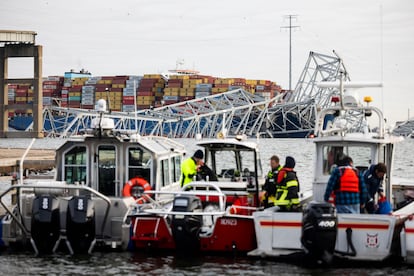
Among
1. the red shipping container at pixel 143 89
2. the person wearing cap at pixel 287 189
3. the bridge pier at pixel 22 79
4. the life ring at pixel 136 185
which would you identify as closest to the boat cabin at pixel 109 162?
the life ring at pixel 136 185

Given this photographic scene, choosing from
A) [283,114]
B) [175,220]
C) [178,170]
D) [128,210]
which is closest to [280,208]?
[175,220]

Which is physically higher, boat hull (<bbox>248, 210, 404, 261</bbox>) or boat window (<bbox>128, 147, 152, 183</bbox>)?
boat window (<bbox>128, 147, 152, 183</bbox>)

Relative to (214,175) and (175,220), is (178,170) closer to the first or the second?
(214,175)

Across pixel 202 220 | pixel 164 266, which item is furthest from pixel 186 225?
pixel 164 266

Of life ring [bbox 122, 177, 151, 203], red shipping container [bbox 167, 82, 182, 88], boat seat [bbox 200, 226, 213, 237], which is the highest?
red shipping container [bbox 167, 82, 182, 88]

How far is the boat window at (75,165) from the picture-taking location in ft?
55.4

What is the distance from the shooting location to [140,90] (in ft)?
541

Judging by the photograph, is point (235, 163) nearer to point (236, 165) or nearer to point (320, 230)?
point (236, 165)

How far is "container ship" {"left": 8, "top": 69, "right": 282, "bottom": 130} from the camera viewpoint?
15888 cm

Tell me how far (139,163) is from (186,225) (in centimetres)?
266

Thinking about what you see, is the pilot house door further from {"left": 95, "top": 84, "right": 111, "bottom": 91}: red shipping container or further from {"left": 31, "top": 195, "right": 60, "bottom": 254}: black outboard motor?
{"left": 95, "top": 84, "right": 111, "bottom": 91}: red shipping container

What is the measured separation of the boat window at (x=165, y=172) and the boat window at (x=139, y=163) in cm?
54

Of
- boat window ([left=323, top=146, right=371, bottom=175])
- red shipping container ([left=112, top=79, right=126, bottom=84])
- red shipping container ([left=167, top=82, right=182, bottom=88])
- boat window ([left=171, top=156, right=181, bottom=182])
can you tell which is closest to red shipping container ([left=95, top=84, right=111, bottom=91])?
red shipping container ([left=112, top=79, right=126, bottom=84])

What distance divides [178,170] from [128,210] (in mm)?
3713
